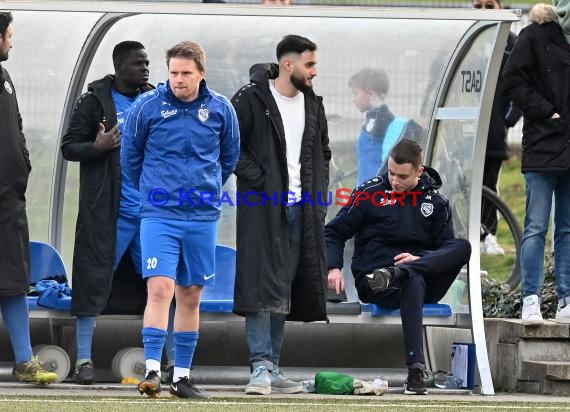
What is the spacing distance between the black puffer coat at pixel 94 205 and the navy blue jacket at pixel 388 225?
4.72 ft

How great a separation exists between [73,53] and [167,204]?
2650 mm

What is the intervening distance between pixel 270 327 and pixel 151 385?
135 centimetres

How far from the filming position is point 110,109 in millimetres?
10812

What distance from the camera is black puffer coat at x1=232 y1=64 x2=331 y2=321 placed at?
1034cm

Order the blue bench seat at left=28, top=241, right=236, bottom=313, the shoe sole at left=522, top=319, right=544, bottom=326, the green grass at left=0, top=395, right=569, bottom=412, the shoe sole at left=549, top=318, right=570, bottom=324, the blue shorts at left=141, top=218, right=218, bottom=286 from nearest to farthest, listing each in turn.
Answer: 1. the green grass at left=0, top=395, right=569, bottom=412
2. the blue shorts at left=141, top=218, right=218, bottom=286
3. the blue bench seat at left=28, top=241, right=236, bottom=313
4. the shoe sole at left=522, top=319, right=544, bottom=326
5. the shoe sole at left=549, top=318, right=570, bottom=324

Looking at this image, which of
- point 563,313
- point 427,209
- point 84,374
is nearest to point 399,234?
point 427,209

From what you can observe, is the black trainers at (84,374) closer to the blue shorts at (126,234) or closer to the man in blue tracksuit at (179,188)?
the blue shorts at (126,234)

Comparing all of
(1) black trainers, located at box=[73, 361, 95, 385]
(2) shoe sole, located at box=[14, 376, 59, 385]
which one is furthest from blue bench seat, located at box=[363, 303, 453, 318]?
(2) shoe sole, located at box=[14, 376, 59, 385]

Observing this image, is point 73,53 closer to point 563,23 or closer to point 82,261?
point 82,261

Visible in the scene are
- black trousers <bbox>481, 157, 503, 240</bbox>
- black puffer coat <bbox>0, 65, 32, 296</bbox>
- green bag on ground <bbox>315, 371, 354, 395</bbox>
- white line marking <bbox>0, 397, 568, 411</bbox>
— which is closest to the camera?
white line marking <bbox>0, 397, 568, 411</bbox>

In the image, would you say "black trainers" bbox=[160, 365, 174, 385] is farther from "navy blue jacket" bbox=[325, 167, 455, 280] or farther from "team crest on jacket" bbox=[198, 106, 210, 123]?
"team crest on jacket" bbox=[198, 106, 210, 123]

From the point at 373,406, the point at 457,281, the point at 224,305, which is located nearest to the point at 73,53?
the point at 224,305

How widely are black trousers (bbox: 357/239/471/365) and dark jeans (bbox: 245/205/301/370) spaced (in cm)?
63

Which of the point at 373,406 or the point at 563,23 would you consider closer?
the point at 373,406
